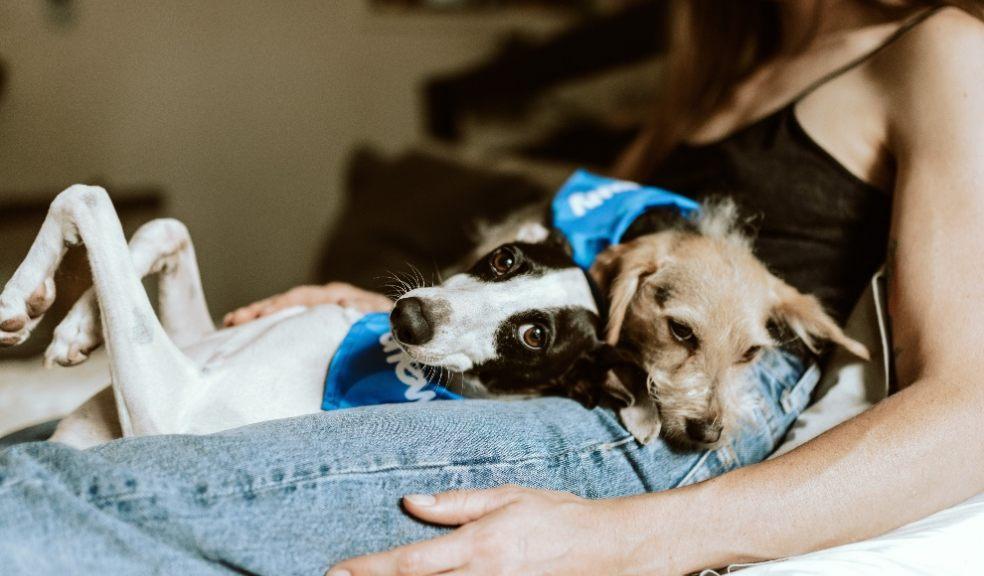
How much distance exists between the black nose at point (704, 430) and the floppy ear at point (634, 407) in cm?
5

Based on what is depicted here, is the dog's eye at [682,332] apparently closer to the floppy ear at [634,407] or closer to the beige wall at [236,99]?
the floppy ear at [634,407]

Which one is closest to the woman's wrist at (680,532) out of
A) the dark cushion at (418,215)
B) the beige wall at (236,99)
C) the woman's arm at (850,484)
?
the woman's arm at (850,484)

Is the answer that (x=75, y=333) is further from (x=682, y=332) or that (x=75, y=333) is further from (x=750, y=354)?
(x=750, y=354)

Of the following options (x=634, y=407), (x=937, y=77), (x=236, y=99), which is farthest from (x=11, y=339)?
(x=236, y=99)

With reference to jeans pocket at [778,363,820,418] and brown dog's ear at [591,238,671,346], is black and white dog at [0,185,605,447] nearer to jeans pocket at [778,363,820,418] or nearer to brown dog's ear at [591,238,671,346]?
brown dog's ear at [591,238,671,346]

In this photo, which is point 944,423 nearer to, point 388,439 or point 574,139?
point 388,439

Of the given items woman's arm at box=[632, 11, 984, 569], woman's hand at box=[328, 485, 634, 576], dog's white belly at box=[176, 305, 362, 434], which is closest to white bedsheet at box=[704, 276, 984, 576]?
woman's arm at box=[632, 11, 984, 569]

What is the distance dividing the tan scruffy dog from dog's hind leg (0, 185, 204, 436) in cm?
70

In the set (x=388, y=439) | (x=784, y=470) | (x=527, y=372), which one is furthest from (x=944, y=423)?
(x=388, y=439)

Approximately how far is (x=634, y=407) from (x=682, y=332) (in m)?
0.15

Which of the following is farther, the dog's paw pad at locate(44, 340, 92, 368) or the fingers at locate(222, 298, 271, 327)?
the fingers at locate(222, 298, 271, 327)

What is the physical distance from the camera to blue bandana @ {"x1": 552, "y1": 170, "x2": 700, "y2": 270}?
1.45 meters

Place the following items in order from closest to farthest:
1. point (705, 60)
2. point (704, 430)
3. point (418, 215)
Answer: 1. point (704, 430)
2. point (705, 60)
3. point (418, 215)

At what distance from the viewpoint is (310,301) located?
1.61 m
